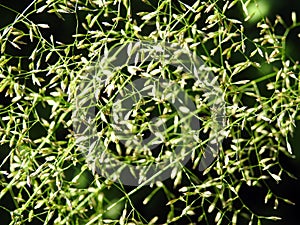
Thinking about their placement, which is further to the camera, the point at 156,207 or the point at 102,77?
the point at 156,207

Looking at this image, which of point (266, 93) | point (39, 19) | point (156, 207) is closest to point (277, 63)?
point (266, 93)

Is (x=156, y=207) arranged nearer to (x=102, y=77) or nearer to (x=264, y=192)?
(x=264, y=192)

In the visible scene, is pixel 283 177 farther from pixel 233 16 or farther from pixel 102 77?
pixel 102 77

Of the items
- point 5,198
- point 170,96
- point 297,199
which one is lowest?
point 297,199

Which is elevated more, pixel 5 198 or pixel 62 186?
pixel 62 186

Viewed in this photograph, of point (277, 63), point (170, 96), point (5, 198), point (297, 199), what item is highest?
point (170, 96)

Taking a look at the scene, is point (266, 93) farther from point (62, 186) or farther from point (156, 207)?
point (62, 186)

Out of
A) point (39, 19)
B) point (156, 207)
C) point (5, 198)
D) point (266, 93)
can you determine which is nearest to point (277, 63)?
point (266, 93)

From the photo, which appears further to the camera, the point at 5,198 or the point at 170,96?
the point at 5,198

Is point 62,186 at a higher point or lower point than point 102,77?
lower
